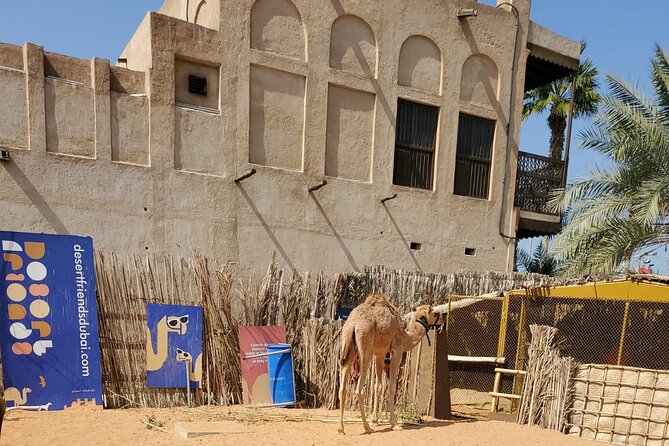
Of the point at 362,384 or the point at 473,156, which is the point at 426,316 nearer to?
the point at 362,384

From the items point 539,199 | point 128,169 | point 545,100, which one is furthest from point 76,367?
point 545,100

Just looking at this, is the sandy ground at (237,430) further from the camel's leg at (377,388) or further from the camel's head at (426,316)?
the camel's head at (426,316)

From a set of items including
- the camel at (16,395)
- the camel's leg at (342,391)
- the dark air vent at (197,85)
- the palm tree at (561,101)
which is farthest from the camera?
the palm tree at (561,101)

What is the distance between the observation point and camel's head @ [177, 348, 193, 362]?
8125 mm

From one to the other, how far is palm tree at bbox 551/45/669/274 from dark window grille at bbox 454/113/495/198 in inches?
118

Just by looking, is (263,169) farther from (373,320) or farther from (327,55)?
(373,320)

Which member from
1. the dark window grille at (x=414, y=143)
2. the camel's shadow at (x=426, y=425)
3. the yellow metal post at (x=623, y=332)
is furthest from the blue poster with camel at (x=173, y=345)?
the yellow metal post at (x=623, y=332)

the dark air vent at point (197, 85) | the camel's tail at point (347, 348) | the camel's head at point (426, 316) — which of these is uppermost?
the dark air vent at point (197, 85)

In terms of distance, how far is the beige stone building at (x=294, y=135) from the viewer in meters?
9.22

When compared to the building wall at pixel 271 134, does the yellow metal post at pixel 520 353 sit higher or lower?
lower

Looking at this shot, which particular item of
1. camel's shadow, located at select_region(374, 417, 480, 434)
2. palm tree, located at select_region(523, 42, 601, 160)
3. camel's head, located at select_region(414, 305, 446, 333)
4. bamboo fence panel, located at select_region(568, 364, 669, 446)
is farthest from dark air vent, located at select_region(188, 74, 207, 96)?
palm tree, located at select_region(523, 42, 601, 160)

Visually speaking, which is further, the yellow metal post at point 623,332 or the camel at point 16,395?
the yellow metal post at point 623,332

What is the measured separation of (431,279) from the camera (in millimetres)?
10391

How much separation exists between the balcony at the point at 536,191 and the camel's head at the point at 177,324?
9.69 metres
